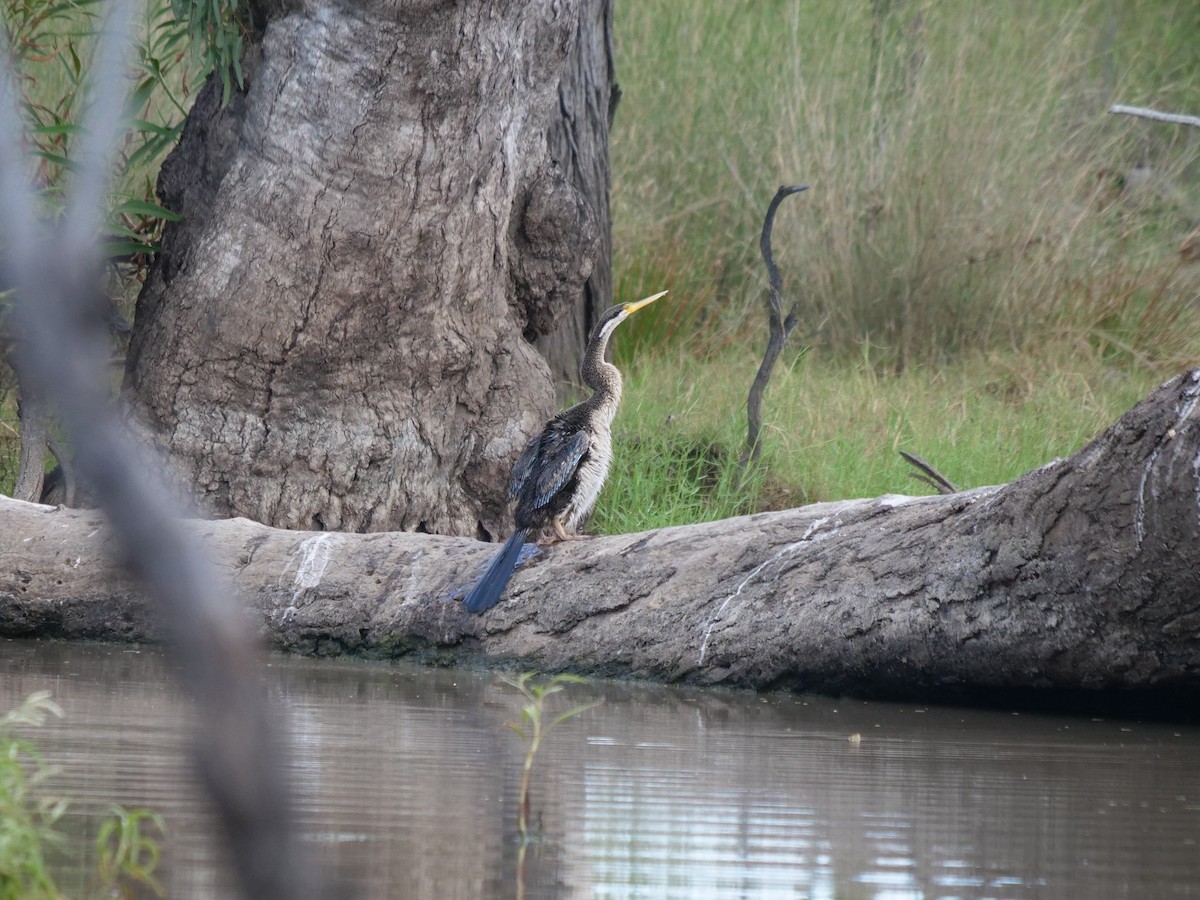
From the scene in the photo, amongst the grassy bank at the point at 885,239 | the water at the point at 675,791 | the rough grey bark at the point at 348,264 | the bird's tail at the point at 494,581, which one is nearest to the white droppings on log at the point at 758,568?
the water at the point at 675,791

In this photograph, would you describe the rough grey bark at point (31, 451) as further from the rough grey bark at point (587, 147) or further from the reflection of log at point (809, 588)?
the rough grey bark at point (587, 147)

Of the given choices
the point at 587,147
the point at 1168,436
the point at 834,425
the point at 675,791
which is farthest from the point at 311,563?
the point at 834,425

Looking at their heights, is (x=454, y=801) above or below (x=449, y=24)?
below

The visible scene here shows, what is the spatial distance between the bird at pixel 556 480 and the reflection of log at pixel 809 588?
10 cm

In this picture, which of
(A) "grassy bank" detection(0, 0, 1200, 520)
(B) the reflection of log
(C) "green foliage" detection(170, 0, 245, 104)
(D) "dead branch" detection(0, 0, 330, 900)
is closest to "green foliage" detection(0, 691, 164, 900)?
(B) the reflection of log

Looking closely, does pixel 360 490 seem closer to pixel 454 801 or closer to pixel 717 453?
pixel 717 453

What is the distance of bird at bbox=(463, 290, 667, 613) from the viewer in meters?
5.66

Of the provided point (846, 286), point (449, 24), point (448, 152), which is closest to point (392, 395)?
point (448, 152)

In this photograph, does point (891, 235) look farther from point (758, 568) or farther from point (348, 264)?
point (758, 568)

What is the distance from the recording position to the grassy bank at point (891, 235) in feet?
30.1

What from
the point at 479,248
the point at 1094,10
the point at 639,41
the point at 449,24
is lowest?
the point at 479,248

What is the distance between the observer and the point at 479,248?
6.96 meters

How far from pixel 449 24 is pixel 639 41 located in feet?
21.7

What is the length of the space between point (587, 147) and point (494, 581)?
140 inches
